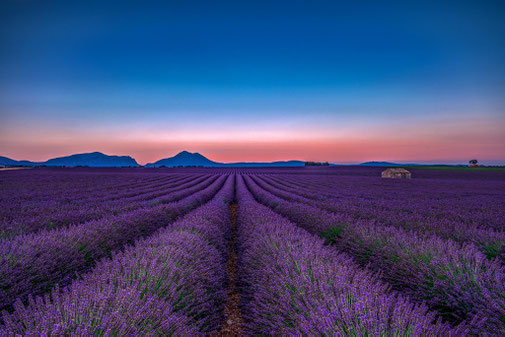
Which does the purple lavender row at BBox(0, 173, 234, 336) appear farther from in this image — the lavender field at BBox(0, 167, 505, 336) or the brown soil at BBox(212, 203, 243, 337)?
the brown soil at BBox(212, 203, 243, 337)

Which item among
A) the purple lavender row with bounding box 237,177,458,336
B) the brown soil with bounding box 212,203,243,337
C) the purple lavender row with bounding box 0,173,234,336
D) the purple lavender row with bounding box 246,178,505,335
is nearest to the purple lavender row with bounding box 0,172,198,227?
the purple lavender row with bounding box 0,173,234,336

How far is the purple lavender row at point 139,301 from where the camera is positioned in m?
1.44

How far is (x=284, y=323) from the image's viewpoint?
185 centimetres

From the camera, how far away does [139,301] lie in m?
1.70

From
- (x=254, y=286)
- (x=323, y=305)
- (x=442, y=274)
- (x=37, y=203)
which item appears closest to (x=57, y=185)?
(x=37, y=203)

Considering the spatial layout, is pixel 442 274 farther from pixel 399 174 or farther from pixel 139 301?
pixel 399 174

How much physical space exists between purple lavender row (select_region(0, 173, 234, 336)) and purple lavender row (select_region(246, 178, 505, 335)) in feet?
7.04

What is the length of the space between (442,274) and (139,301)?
3237 mm

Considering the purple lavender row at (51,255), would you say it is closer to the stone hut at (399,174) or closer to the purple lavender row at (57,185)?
the purple lavender row at (57,185)

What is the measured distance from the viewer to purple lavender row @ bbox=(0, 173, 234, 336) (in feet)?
4.72

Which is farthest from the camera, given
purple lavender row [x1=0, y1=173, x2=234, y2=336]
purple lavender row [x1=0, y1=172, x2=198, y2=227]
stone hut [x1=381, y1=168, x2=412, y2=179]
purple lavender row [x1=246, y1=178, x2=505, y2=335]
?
stone hut [x1=381, y1=168, x2=412, y2=179]

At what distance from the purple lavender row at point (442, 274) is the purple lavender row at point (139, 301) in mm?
2145

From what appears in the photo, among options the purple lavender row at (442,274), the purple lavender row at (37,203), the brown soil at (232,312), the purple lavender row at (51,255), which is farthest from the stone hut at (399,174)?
the purple lavender row at (51,255)

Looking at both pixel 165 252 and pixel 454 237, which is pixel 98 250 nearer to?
pixel 165 252
